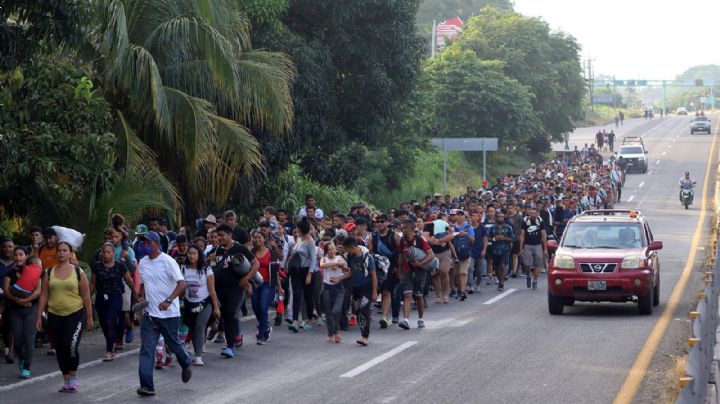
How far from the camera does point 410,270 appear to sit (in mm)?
17812

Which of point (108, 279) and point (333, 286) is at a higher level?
point (108, 279)

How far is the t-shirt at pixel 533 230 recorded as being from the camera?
24703mm

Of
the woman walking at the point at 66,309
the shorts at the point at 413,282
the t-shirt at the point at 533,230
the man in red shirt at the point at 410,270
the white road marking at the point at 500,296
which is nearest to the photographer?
the woman walking at the point at 66,309

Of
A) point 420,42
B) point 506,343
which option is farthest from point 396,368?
point 420,42

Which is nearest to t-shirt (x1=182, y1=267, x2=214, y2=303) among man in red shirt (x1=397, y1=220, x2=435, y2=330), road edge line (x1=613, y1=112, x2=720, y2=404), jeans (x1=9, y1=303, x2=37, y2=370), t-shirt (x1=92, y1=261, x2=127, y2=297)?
t-shirt (x1=92, y1=261, x2=127, y2=297)

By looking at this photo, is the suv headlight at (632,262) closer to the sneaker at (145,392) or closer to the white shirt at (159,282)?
the white shirt at (159,282)

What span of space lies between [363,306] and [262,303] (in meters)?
1.39

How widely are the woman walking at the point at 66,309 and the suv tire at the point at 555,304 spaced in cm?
897

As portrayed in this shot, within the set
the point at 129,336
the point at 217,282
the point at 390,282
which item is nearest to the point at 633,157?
the point at 390,282

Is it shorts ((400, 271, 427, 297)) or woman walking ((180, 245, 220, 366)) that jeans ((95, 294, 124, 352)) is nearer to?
woman walking ((180, 245, 220, 366))

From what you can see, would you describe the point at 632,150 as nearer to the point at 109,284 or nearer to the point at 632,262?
the point at 632,262

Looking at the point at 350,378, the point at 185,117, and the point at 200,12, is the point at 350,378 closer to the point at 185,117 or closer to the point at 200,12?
the point at 185,117

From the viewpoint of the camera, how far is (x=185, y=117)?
2027 centimetres

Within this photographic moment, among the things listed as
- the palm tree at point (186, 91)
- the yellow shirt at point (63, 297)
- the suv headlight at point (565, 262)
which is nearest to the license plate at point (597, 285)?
the suv headlight at point (565, 262)
